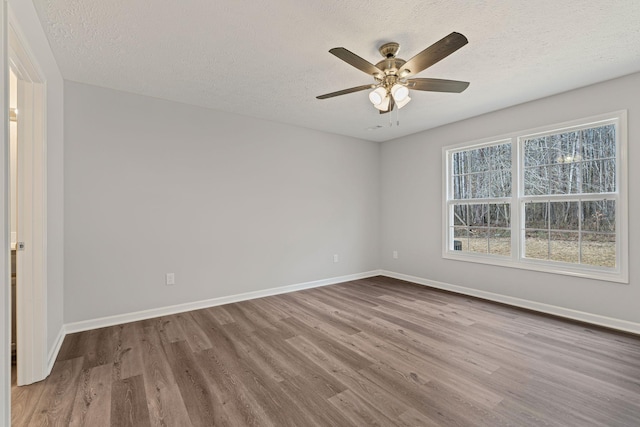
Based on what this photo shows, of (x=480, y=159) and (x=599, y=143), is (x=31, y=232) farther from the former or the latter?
(x=599, y=143)

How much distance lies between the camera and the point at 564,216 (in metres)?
3.36

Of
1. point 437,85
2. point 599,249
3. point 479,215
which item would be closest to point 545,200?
point 599,249

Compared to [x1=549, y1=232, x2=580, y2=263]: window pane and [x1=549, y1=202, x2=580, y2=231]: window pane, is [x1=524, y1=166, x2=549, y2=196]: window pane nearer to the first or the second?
[x1=549, y1=202, x2=580, y2=231]: window pane

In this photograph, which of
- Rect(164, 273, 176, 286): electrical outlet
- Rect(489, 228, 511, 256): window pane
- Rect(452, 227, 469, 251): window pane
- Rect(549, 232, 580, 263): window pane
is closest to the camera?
Rect(549, 232, 580, 263): window pane

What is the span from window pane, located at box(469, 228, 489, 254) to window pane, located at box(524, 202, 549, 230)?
0.54 metres

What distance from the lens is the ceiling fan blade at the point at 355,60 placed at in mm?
1834

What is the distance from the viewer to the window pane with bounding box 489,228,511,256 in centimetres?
383

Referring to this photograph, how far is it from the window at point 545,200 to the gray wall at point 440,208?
0.09 meters

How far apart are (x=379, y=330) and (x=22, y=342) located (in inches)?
112

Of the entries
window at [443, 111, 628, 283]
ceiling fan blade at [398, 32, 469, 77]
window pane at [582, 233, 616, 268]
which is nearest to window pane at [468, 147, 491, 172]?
window at [443, 111, 628, 283]

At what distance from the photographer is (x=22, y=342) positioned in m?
2.02

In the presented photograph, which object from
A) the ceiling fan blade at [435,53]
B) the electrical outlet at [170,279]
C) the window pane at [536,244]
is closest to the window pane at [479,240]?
the window pane at [536,244]

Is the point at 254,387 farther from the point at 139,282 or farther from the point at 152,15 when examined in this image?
the point at 152,15

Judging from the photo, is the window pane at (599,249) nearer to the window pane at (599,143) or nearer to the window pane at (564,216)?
the window pane at (564,216)
